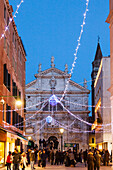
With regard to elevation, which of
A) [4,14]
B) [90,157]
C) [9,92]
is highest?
[4,14]

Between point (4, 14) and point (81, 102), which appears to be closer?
point (4, 14)

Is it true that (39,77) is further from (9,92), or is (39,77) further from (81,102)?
(9,92)

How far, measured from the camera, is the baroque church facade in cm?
6769

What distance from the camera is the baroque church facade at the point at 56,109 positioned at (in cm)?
6769

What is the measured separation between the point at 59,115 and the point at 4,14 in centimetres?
4411

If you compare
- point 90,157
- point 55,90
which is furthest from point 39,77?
point 90,157

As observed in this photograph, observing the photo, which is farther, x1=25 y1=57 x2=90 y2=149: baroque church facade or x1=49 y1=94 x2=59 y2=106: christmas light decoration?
x1=25 y1=57 x2=90 y2=149: baroque church facade

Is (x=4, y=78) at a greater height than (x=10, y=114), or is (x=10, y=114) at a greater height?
(x=4, y=78)

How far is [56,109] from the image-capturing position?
2721 inches

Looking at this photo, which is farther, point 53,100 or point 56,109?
point 53,100

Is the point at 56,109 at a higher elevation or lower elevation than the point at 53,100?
lower

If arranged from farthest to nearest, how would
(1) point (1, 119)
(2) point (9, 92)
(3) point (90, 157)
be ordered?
(2) point (9, 92)
(1) point (1, 119)
(3) point (90, 157)

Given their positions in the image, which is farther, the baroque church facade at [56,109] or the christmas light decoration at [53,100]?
the baroque church facade at [56,109]

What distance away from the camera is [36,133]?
67500 millimetres
